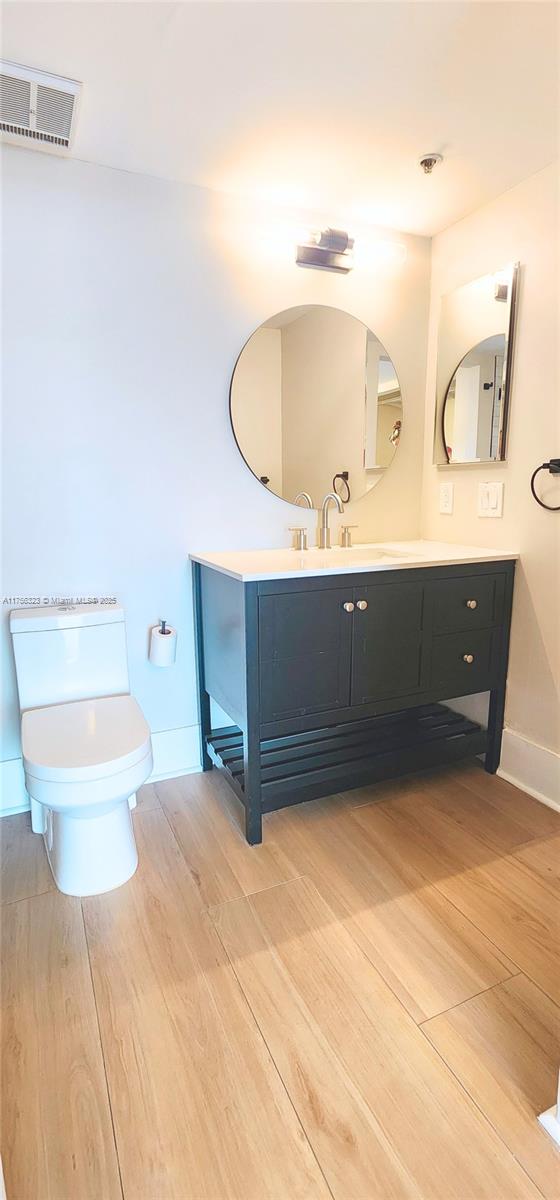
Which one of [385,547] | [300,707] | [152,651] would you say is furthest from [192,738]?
[385,547]

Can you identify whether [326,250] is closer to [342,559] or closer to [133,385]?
[133,385]

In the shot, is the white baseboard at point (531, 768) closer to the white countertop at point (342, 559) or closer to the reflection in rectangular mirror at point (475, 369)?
the white countertop at point (342, 559)

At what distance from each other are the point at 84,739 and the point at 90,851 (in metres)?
0.32

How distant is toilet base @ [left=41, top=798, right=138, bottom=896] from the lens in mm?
1594

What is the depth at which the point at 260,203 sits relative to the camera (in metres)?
2.09

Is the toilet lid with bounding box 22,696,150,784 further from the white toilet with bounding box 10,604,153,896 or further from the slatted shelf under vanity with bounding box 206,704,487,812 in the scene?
the slatted shelf under vanity with bounding box 206,704,487,812

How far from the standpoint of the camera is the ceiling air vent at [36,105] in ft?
4.76

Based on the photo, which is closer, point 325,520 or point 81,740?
point 81,740

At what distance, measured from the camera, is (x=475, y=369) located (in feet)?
7.38

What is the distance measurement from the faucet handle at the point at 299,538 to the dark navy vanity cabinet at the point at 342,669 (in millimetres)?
402

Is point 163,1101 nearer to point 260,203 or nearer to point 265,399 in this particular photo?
point 265,399

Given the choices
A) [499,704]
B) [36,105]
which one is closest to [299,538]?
[499,704]

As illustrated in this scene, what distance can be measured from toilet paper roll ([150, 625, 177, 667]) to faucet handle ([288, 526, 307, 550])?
0.60m

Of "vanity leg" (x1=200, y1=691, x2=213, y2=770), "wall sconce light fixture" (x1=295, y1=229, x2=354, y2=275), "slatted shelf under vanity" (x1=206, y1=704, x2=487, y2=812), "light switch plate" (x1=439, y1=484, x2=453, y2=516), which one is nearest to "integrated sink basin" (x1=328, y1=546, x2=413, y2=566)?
"light switch plate" (x1=439, y1=484, x2=453, y2=516)
